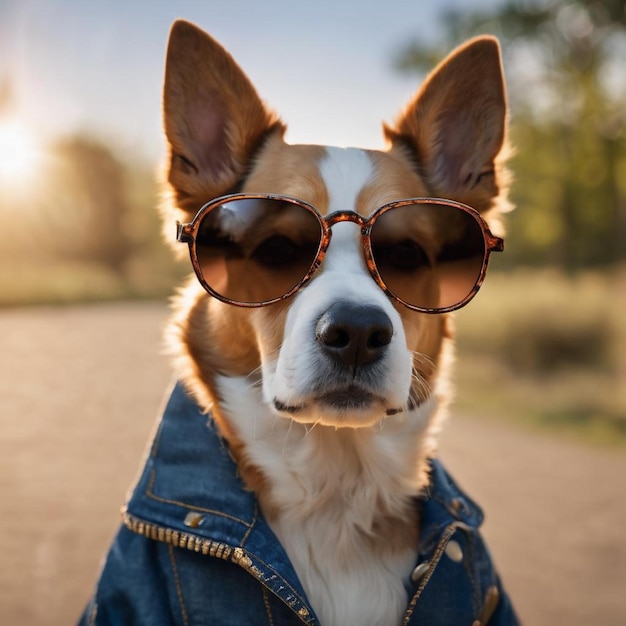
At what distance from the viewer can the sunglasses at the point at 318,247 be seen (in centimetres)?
190

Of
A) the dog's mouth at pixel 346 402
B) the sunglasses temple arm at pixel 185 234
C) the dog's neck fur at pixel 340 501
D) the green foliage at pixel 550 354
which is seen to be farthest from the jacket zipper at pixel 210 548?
the green foliage at pixel 550 354

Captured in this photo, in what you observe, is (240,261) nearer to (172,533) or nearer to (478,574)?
(172,533)

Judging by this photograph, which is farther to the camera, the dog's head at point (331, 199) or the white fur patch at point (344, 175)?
the white fur patch at point (344, 175)

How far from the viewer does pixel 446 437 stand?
228 inches

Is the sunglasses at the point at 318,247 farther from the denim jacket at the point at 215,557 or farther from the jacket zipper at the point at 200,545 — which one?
the jacket zipper at the point at 200,545

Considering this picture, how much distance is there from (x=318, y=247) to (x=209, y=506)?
76 cm

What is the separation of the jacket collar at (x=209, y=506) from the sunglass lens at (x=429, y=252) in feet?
1.99

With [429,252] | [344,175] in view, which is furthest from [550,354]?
[344,175]

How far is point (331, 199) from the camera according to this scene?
6.45ft

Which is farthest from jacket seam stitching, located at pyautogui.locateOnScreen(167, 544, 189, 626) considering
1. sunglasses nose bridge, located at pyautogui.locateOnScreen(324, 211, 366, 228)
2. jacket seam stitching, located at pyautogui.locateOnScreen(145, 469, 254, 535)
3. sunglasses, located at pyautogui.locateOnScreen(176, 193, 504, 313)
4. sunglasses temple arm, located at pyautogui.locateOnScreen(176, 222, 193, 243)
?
sunglasses nose bridge, located at pyautogui.locateOnScreen(324, 211, 366, 228)

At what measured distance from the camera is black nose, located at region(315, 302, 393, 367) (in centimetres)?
169

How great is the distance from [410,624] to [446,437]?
3928 mm

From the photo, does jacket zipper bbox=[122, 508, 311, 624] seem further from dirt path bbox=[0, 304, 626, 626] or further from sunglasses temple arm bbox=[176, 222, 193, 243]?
dirt path bbox=[0, 304, 626, 626]

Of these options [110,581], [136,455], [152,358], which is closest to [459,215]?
[110,581]
